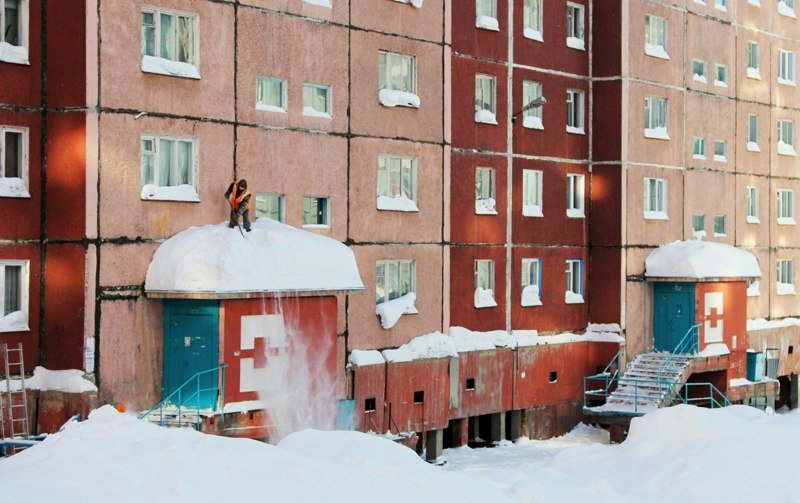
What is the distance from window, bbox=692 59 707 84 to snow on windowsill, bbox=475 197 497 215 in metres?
11.3

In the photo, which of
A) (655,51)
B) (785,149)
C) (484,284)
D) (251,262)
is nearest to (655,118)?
(655,51)

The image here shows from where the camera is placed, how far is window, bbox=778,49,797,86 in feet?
171

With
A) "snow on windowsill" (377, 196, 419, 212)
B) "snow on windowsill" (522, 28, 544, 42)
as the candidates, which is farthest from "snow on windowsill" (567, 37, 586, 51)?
"snow on windowsill" (377, 196, 419, 212)

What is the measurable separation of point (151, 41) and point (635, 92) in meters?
20.5

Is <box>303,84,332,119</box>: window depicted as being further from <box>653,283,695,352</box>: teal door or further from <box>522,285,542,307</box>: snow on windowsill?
<box>653,283,695,352</box>: teal door

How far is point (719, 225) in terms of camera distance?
158 ft

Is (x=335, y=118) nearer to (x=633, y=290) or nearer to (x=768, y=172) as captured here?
(x=633, y=290)

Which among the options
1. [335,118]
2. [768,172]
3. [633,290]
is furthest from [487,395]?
[768,172]

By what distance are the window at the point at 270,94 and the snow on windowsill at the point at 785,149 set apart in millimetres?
27246

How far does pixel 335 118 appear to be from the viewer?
33.8 meters

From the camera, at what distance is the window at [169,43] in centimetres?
2925

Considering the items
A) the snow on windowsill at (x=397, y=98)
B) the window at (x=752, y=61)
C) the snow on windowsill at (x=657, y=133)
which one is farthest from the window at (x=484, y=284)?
the window at (x=752, y=61)

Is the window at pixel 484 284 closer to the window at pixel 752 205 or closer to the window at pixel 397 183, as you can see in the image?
the window at pixel 397 183

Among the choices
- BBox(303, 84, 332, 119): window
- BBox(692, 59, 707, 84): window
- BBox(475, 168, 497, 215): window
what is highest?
BBox(692, 59, 707, 84): window
